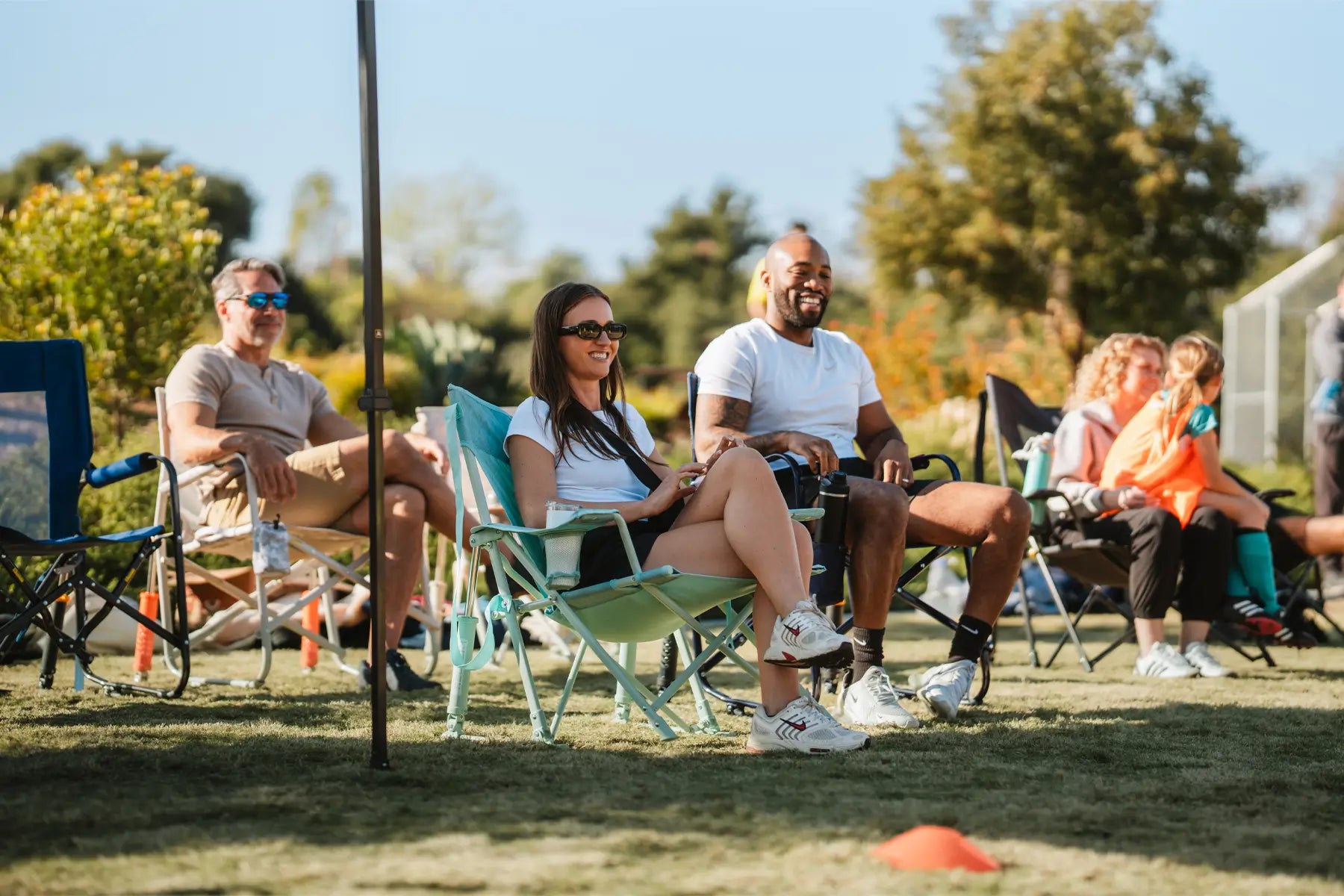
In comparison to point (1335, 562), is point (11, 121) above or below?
above

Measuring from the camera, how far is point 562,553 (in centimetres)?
293

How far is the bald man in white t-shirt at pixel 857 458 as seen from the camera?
3.50 m

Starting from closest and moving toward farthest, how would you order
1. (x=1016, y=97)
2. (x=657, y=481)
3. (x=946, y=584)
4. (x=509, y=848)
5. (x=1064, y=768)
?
(x=509, y=848)
(x=1064, y=768)
(x=657, y=481)
(x=946, y=584)
(x=1016, y=97)

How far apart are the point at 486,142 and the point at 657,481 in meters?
40.1

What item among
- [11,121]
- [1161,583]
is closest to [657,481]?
[1161,583]

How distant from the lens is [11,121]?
2977 centimetres

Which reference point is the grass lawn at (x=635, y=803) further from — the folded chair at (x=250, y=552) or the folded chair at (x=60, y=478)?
the folded chair at (x=250, y=552)

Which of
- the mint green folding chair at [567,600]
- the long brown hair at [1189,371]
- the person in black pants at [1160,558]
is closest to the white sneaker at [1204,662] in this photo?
the person in black pants at [1160,558]

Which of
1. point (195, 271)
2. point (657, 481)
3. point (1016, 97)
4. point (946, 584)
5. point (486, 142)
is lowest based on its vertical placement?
point (946, 584)

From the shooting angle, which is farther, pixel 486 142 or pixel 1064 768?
pixel 486 142

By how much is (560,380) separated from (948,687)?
1.21 meters

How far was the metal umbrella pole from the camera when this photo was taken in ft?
8.25

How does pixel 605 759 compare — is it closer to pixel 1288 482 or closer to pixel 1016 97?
pixel 1288 482

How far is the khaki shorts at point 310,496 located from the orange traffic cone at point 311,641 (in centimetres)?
28
